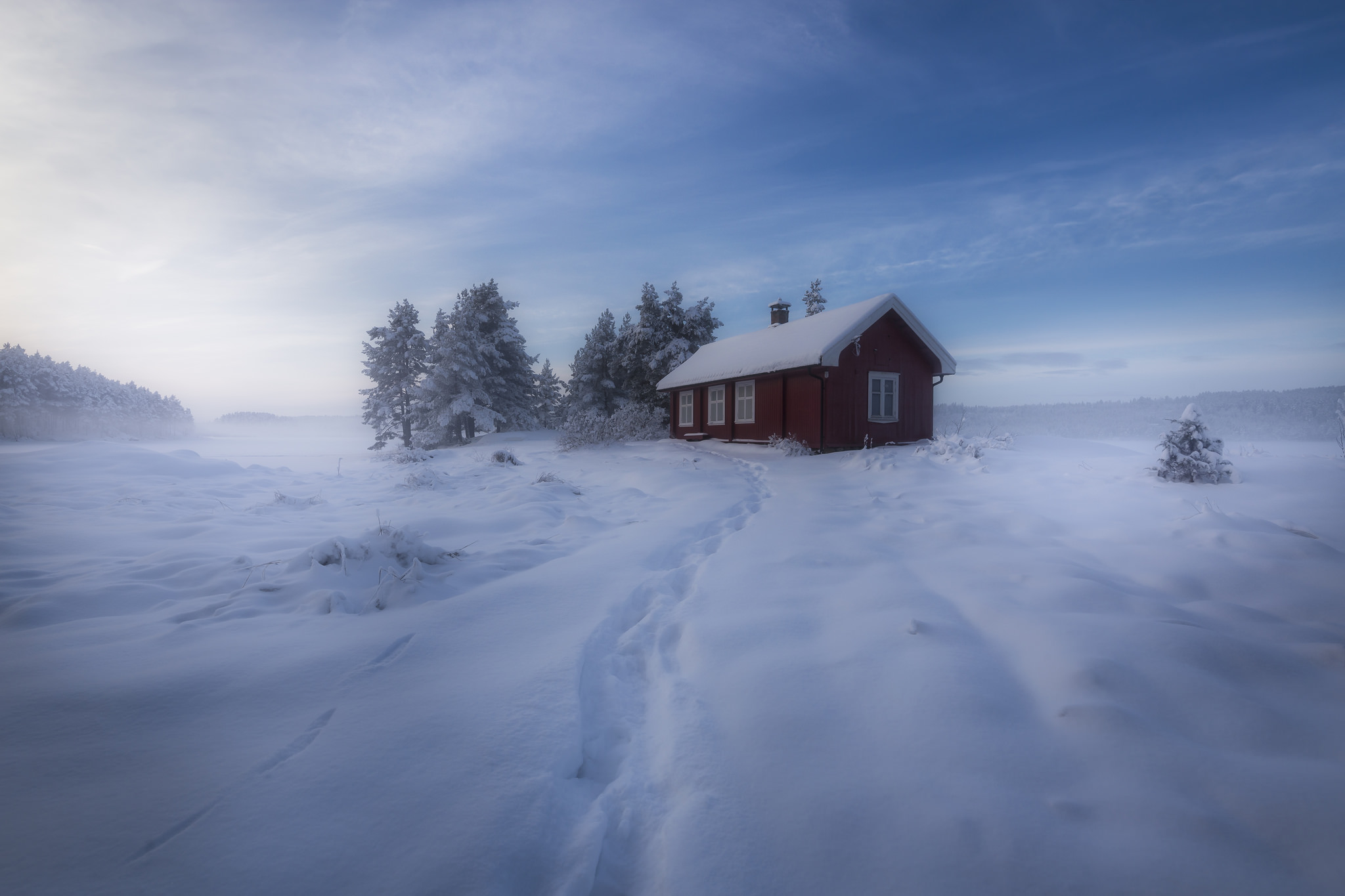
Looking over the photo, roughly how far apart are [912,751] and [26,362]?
27130mm

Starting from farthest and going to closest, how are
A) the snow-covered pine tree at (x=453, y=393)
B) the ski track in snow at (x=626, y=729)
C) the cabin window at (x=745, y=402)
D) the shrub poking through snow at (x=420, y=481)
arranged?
the snow-covered pine tree at (x=453, y=393) → the cabin window at (x=745, y=402) → the shrub poking through snow at (x=420, y=481) → the ski track in snow at (x=626, y=729)

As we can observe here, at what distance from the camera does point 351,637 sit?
10.8 feet

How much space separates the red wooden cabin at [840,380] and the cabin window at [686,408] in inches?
89.8

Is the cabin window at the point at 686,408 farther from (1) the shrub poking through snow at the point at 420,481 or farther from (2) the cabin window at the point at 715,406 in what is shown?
(1) the shrub poking through snow at the point at 420,481

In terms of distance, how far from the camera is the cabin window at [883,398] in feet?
52.6

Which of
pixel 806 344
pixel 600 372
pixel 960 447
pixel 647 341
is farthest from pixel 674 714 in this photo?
pixel 600 372

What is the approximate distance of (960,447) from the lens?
495 inches

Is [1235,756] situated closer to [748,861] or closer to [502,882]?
[748,861]

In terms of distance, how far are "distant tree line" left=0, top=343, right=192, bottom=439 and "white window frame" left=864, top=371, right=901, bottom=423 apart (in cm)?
2558

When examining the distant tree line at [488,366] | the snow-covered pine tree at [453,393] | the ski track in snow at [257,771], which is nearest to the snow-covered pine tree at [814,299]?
the distant tree line at [488,366]

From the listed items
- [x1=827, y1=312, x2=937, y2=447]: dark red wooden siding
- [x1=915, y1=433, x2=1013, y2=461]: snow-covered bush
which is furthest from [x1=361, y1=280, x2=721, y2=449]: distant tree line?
[x1=915, y1=433, x2=1013, y2=461]: snow-covered bush

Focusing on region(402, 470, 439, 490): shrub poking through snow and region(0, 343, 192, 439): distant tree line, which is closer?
region(402, 470, 439, 490): shrub poking through snow

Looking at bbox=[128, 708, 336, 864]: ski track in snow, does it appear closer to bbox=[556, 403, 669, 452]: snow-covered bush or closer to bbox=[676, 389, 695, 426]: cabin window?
bbox=[556, 403, 669, 452]: snow-covered bush

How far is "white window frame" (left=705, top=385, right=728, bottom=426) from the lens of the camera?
1947 cm
